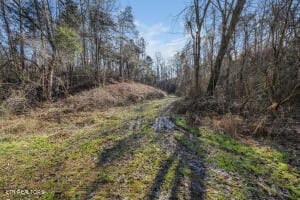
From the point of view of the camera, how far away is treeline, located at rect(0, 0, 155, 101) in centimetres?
949

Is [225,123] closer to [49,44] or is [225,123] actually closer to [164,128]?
[164,128]

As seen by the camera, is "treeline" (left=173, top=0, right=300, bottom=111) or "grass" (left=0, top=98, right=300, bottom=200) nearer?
"grass" (left=0, top=98, right=300, bottom=200)

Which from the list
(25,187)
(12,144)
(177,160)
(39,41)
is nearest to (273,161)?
(177,160)

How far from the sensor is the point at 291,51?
7.18 m

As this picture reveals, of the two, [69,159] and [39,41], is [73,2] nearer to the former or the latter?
[39,41]

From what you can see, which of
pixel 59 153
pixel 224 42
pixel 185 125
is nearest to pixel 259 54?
pixel 224 42

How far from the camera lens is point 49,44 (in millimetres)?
10664

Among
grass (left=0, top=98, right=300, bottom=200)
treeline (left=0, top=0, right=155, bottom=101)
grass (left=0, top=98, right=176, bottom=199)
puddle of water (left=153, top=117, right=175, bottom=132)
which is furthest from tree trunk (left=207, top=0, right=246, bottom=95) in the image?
treeline (left=0, top=0, right=155, bottom=101)

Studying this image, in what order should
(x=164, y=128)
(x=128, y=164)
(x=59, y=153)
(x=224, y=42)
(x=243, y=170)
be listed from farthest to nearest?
(x=224, y=42) < (x=164, y=128) < (x=59, y=153) < (x=128, y=164) < (x=243, y=170)

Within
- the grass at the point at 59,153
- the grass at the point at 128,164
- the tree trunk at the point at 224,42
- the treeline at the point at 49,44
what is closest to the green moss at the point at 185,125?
the grass at the point at 128,164

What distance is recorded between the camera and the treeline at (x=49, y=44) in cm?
949

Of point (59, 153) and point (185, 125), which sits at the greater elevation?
point (185, 125)

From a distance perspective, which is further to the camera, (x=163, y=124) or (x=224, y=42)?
(x=224, y=42)

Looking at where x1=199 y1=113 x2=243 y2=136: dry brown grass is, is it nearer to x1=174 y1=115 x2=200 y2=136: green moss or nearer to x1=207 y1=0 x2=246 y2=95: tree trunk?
x1=174 y1=115 x2=200 y2=136: green moss
